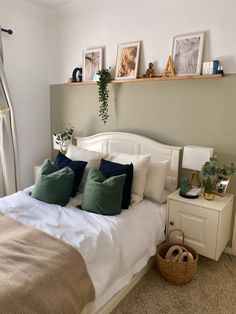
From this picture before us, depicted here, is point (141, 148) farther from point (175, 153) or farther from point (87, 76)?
point (87, 76)

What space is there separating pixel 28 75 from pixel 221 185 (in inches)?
108

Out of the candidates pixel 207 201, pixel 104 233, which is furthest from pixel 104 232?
pixel 207 201

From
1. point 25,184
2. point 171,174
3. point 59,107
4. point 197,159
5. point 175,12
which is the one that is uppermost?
point 175,12

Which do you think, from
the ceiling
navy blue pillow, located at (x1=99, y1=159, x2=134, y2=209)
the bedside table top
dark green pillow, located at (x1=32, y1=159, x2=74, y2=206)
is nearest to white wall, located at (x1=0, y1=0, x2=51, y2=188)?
the ceiling

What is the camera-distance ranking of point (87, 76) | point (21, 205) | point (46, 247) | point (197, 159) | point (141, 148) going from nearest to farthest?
1. point (46, 247)
2. point (21, 205)
3. point (197, 159)
4. point (141, 148)
5. point (87, 76)

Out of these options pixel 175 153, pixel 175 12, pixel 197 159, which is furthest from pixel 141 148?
pixel 175 12

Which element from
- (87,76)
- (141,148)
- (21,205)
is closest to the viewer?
(21,205)

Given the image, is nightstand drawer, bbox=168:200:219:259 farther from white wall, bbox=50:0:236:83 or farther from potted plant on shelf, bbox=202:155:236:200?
white wall, bbox=50:0:236:83

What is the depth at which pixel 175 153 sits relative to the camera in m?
2.57

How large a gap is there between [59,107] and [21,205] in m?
Result: 1.83

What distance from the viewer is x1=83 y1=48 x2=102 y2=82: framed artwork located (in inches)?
121

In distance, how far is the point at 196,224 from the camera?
2180 mm

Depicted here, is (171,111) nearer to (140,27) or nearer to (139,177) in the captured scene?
(139,177)

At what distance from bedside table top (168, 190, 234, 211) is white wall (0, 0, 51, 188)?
2164 millimetres
